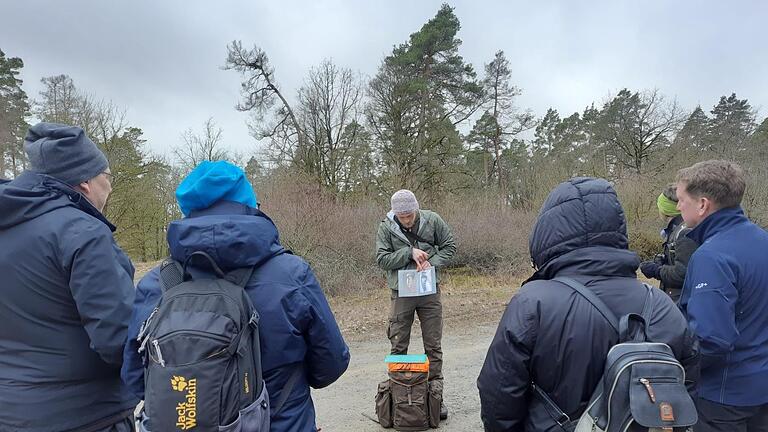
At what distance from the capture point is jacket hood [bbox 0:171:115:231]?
1906 millimetres

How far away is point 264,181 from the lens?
54.3 feet

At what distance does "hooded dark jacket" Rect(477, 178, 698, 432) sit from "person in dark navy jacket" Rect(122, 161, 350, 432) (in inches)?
28.4

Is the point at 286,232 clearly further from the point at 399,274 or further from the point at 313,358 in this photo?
the point at 313,358

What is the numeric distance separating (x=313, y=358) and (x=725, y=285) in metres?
1.92

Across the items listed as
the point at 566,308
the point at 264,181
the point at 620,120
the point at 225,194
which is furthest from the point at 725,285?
the point at 620,120

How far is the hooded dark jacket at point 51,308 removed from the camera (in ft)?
6.20

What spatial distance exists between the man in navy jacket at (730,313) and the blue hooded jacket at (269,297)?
5.70 feet

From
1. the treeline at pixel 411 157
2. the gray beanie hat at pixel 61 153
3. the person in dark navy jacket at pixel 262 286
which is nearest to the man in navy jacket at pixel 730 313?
the person in dark navy jacket at pixel 262 286

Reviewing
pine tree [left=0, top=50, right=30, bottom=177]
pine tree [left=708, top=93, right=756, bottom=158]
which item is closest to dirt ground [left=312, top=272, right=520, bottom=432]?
pine tree [left=0, top=50, right=30, bottom=177]

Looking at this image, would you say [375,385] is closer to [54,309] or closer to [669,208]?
[669,208]

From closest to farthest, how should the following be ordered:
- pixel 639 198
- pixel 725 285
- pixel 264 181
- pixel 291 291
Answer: pixel 291 291 < pixel 725 285 < pixel 264 181 < pixel 639 198

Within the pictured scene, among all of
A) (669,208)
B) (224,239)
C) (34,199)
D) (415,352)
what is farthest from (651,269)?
(34,199)

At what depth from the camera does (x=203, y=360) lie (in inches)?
57.7

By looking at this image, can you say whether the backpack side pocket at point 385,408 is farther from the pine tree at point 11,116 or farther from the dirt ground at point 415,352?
the pine tree at point 11,116
